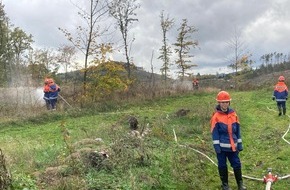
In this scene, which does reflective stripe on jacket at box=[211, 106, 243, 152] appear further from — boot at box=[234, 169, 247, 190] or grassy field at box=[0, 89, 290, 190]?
grassy field at box=[0, 89, 290, 190]

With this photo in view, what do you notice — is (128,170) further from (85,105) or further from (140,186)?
(85,105)

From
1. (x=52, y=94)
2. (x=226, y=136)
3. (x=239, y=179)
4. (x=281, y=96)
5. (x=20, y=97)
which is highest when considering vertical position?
(x=52, y=94)

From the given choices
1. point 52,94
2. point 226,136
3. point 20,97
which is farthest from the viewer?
point 20,97

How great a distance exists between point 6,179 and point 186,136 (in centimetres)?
778

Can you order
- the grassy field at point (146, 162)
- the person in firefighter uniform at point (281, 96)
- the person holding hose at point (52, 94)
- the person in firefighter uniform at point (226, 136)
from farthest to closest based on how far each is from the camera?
the person holding hose at point (52, 94), the person in firefighter uniform at point (281, 96), the person in firefighter uniform at point (226, 136), the grassy field at point (146, 162)

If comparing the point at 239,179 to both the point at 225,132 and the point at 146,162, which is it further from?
the point at 146,162

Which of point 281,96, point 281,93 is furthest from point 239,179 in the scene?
point 281,93

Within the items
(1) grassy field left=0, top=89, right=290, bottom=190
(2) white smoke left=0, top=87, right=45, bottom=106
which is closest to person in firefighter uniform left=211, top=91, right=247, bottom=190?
(1) grassy field left=0, top=89, right=290, bottom=190

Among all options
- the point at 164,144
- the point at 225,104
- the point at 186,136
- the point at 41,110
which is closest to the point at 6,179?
the point at 225,104

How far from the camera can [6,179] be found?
5449 millimetres

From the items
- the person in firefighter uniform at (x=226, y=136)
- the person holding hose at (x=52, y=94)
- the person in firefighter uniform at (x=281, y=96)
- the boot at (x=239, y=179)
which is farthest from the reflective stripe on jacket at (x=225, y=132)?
the person holding hose at (x=52, y=94)

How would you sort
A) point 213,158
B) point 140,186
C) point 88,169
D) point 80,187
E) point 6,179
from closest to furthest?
point 6,179
point 80,187
point 140,186
point 88,169
point 213,158

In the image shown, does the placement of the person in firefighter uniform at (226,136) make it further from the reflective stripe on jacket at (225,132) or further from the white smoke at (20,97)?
the white smoke at (20,97)

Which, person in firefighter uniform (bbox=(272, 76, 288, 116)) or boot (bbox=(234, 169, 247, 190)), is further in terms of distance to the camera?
person in firefighter uniform (bbox=(272, 76, 288, 116))
